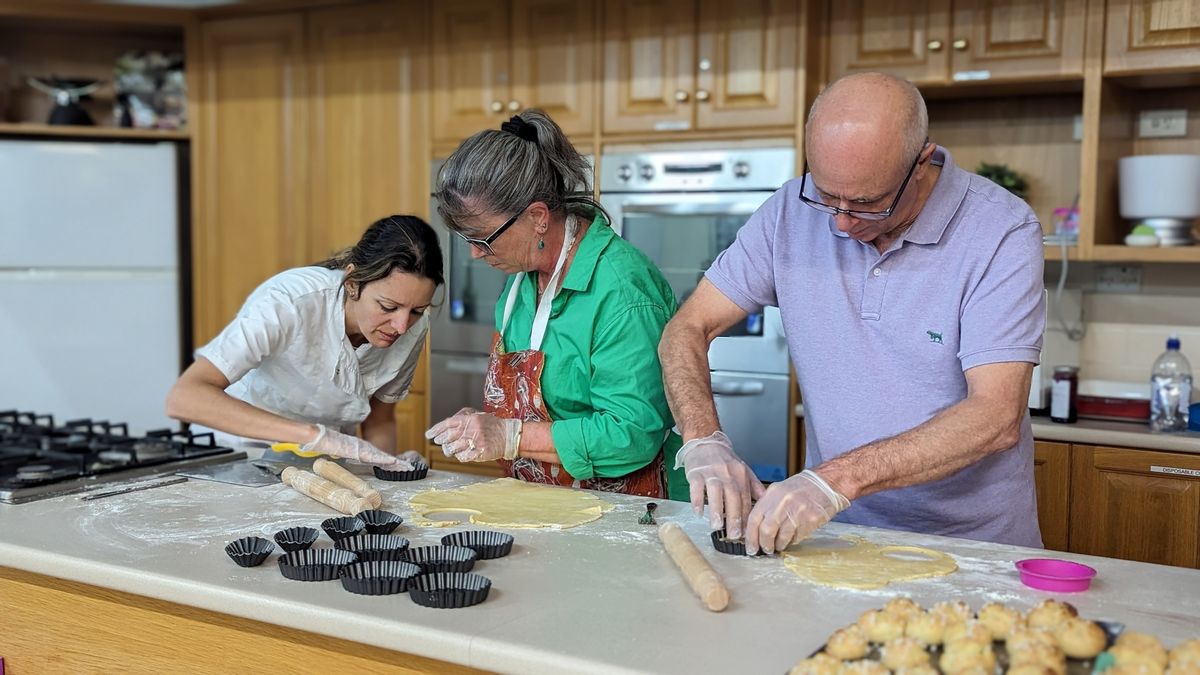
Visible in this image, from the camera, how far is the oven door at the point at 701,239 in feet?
11.3

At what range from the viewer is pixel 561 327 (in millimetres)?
2059

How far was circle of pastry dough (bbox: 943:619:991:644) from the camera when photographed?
A: 1.11 metres

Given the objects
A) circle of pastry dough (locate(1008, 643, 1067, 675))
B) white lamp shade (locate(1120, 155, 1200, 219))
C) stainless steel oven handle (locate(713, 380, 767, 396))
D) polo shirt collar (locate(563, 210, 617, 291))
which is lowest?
stainless steel oven handle (locate(713, 380, 767, 396))

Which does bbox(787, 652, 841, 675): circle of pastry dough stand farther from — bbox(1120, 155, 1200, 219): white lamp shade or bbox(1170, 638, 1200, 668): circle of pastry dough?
bbox(1120, 155, 1200, 219): white lamp shade

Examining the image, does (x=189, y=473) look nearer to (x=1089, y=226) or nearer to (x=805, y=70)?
(x=805, y=70)

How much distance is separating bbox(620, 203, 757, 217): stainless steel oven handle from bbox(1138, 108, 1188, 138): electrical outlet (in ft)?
3.90

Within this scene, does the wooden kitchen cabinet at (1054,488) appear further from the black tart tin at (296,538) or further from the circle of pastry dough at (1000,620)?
the black tart tin at (296,538)

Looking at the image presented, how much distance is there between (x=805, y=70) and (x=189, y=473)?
7.09ft

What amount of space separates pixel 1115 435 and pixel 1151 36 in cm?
108

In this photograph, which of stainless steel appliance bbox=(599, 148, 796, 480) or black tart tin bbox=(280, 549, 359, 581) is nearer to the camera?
black tart tin bbox=(280, 549, 359, 581)

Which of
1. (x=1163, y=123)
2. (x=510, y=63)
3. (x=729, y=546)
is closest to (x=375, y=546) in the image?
(x=729, y=546)

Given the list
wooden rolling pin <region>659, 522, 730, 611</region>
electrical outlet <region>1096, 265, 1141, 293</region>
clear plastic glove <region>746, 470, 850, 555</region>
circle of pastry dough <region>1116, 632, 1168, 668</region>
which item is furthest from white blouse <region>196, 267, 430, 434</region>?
electrical outlet <region>1096, 265, 1141, 293</region>

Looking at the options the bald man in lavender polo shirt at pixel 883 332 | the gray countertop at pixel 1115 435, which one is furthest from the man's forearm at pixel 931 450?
the gray countertop at pixel 1115 435

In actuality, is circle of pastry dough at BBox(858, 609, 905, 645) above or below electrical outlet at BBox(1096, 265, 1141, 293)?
below
